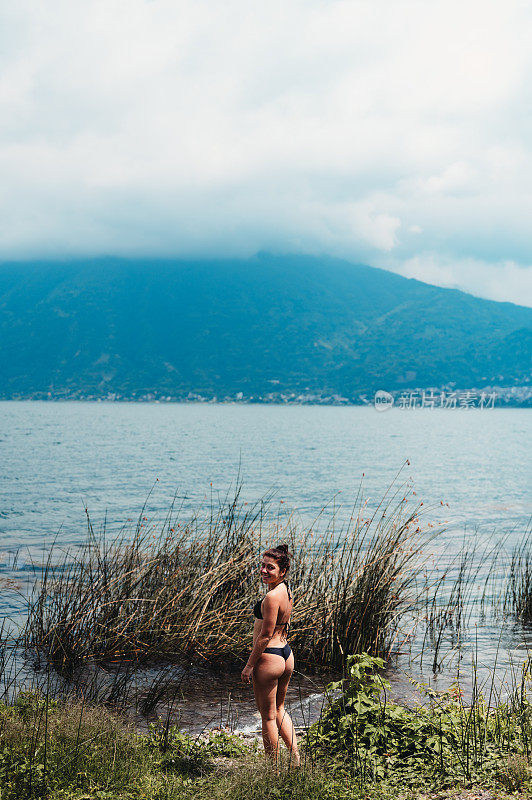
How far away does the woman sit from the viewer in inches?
216

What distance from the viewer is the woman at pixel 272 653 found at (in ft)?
18.0

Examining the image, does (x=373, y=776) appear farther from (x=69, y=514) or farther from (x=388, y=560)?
(x=69, y=514)

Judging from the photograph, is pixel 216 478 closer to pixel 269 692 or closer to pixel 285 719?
pixel 285 719

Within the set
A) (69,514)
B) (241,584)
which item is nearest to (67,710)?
(241,584)

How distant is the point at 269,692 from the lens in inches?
220

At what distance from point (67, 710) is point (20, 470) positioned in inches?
1667

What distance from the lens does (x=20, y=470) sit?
151 feet

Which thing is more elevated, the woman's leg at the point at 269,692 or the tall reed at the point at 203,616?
the woman's leg at the point at 269,692

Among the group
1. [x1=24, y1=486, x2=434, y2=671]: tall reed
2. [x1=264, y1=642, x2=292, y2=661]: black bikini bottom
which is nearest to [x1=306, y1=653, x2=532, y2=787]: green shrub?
[x1=264, y1=642, x2=292, y2=661]: black bikini bottom

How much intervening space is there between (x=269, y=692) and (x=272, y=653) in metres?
0.33

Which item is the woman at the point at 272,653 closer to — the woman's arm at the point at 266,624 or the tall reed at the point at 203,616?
→ the woman's arm at the point at 266,624

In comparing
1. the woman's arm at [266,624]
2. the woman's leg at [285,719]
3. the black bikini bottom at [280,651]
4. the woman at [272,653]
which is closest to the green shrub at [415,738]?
the woman's leg at [285,719]

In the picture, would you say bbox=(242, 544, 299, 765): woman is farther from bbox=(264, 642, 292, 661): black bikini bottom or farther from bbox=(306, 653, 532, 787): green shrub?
bbox=(306, 653, 532, 787): green shrub

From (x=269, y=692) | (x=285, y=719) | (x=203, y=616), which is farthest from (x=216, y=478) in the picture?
(x=269, y=692)
